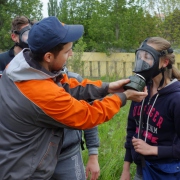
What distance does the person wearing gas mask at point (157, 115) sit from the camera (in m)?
2.91

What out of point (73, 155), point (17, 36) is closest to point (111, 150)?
point (17, 36)

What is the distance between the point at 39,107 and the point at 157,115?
1100mm

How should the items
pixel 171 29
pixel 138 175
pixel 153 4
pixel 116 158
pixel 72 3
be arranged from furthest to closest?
pixel 72 3 → pixel 153 4 → pixel 171 29 → pixel 116 158 → pixel 138 175

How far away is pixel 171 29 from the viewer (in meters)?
18.7

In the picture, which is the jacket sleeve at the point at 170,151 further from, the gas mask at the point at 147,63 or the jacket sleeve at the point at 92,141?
the jacket sleeve at the point at 92,141

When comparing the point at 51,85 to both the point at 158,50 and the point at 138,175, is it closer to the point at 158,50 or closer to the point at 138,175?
the point at 158,50

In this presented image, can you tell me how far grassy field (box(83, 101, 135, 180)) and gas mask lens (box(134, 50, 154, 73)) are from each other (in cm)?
204

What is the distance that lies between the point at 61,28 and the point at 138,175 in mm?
1623

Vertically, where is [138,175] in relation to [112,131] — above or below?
above

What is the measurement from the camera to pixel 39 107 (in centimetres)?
234

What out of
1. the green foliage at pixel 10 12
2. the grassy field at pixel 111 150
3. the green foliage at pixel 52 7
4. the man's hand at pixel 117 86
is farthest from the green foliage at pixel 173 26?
the green foliage at pixel 52 7

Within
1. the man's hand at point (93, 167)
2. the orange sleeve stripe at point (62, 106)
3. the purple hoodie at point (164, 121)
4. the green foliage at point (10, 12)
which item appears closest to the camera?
the orange sleeve stripe at point (62, 106)

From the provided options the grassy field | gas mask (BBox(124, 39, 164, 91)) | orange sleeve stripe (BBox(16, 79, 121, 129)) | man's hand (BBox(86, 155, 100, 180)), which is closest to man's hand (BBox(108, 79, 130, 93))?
gas mask (BBox(124, 39, 164, 91))

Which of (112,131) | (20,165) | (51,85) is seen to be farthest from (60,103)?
(112,131)
